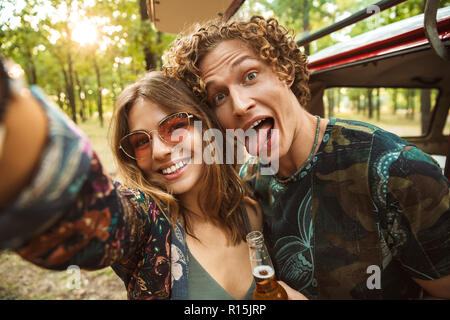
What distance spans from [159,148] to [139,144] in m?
0.22

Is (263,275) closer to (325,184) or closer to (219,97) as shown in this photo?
(325,184)

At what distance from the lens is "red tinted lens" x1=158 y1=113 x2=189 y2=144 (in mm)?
1755

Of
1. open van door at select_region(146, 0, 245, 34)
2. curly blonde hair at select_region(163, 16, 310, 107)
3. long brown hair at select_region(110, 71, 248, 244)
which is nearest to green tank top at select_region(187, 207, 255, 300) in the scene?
long brown hair at select_region(110, 71, 248, 244)

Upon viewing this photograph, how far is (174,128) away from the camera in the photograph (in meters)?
1.78

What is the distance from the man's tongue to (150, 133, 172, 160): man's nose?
0.58 m

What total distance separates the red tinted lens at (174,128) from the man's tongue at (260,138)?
0.46m

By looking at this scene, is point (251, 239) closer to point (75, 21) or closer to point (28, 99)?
point (28, 99)

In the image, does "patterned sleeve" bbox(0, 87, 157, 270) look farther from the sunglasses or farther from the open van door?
the open van door

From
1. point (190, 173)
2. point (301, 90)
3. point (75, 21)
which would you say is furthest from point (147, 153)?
point (75, 21)

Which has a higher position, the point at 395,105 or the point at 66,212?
the point at 395,105

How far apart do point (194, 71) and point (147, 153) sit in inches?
27.9

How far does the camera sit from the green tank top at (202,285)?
5.23ft

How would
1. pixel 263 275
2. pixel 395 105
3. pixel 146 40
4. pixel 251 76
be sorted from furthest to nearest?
pixel 395 105
pixel 146 40
pixel 251 76
pixel 263 275

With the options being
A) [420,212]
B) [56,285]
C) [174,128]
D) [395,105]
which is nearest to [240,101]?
[174,128]
